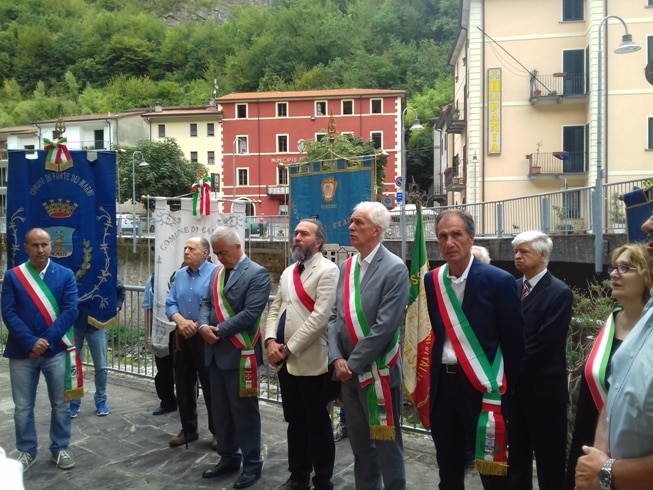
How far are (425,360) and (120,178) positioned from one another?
46.3 m

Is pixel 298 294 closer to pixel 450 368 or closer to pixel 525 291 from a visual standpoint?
pixel 450 368

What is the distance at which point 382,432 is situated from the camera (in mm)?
3566

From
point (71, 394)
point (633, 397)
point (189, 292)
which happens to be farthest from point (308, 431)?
point (633, 397)

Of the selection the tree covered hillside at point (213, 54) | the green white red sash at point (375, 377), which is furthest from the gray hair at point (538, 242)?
the tree covered hillside at point (213, 54)

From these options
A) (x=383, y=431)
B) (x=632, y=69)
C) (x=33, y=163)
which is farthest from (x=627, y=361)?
(x=632, y=69)

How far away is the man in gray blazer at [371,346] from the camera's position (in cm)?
359

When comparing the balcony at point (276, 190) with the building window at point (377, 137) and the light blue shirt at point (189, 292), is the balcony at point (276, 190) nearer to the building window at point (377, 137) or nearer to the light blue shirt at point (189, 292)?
the building window at point (377, 137)

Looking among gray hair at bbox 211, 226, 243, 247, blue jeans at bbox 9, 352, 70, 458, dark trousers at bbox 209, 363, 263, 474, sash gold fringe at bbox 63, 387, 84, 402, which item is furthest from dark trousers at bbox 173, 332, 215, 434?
gray hair at bbox 211, 226, 243, 247

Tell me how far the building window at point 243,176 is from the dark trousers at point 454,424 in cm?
5172

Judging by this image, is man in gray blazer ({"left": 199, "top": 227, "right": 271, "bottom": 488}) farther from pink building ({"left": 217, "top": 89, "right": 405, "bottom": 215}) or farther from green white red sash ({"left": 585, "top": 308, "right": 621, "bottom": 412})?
pink building ({"left": 217, "top": 89, "right": 405, "bottom": 215})

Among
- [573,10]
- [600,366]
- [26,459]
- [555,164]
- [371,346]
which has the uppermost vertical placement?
[573,10]

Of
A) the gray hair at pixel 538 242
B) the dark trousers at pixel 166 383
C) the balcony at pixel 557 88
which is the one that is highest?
the balcony at pixel 557 88

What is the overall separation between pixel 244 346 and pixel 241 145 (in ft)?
168

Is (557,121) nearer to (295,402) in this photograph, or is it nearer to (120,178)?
(295,402)
